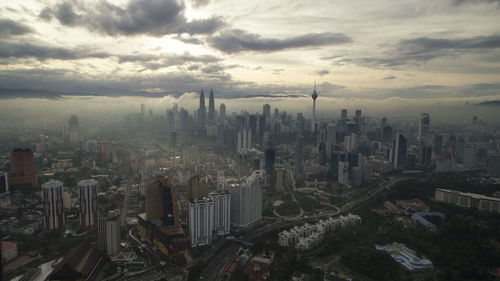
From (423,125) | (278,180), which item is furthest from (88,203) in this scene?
(423,125)

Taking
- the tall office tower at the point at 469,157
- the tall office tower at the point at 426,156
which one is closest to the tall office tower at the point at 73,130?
the tall office tower at the point at 426,156

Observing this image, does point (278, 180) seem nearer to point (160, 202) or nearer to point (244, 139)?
point (160, 202)

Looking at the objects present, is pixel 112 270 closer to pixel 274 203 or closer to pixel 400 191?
pixel 274 203

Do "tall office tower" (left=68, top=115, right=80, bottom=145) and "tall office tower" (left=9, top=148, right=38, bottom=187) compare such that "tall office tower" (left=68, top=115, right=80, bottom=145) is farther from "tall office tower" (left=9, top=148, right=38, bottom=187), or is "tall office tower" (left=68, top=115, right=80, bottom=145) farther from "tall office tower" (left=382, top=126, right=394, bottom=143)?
"tall office tower" (left=382, top=126, right=394, bottom=143)

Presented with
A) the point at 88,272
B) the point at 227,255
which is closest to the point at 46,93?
the point at 88,272

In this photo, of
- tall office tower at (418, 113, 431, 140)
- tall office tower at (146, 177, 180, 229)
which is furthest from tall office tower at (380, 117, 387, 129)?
tall office tower at (146, 177, 180, 229)
